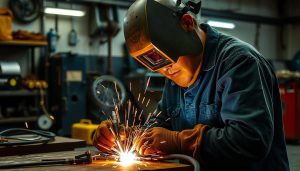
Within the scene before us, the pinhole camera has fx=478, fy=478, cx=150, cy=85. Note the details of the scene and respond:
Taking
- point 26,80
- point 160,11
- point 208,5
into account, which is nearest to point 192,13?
point 160,11

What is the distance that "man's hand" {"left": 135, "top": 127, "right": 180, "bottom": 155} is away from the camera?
70.2 inches

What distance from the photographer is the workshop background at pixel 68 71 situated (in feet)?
22.9

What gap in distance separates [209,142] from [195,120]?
11.9 inches

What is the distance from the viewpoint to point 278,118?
187 centimetres

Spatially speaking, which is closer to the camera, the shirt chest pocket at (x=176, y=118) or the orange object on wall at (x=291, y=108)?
the shirt chest pocket at (x=176, y=118)

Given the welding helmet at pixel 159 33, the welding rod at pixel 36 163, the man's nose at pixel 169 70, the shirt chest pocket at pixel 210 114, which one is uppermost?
the welding helmet at pixel 159 33

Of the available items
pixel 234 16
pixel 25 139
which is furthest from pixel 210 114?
pixel 234 16

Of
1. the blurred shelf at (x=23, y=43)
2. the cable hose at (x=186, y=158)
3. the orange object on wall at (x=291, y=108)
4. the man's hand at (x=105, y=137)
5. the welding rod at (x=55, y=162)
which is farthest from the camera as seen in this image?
the orange object on wall at (x=291, y=108)

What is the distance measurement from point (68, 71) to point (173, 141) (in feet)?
19.7

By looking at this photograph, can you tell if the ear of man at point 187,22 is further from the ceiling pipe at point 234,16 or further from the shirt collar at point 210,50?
the ceiling pipe at point 234,16

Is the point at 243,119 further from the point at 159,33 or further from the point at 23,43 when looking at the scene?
the point at 23,43

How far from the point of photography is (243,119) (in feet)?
5.41

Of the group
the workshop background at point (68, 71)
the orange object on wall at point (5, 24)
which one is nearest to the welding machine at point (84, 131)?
the workshop background at point (68, 71)

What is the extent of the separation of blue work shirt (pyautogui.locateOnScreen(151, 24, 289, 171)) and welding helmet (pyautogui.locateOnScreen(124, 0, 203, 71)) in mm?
134
